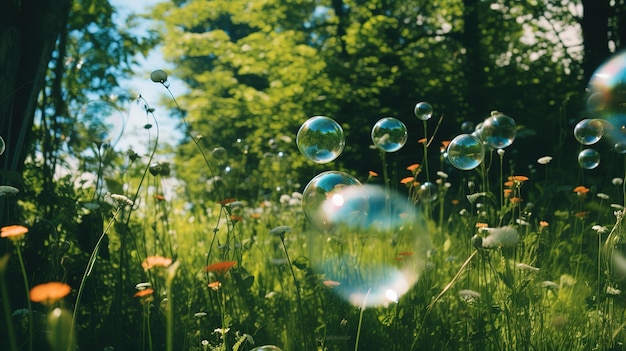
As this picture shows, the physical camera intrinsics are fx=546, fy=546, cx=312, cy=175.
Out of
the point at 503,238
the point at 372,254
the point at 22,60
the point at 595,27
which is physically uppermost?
the point at 595,27

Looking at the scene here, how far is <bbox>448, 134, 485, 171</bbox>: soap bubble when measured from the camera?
258cm

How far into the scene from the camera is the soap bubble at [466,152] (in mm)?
2584

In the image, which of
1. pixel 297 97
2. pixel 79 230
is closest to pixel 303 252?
pixel 79 230

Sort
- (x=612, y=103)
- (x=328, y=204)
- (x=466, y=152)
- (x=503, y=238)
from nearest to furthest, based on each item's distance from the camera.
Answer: (x=503, y=238), (x=328, y=204), (x=466, y=152), (x=612, y=103)

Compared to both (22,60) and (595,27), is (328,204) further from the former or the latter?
(595,27)

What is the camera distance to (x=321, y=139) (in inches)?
106

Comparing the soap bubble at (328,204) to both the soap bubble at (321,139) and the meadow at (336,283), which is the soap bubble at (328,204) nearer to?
the meadow at (336,283)

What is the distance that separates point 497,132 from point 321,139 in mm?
940

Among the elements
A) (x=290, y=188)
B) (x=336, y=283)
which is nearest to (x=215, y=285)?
(x=336, y=283)

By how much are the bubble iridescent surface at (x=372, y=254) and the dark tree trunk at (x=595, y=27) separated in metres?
5.43

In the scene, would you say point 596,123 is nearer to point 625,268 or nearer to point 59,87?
point 625,268

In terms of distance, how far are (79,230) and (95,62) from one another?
2.48m

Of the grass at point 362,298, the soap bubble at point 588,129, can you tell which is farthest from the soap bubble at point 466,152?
the soap bubble at point 588,129

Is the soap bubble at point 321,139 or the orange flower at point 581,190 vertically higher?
the soap bubble at point 321,139
